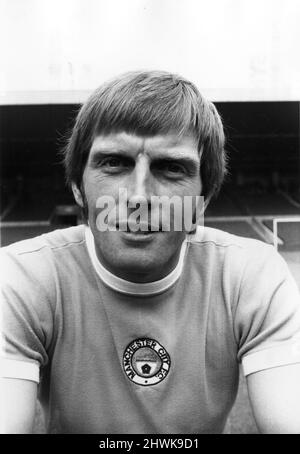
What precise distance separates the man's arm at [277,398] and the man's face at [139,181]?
0.79 feet

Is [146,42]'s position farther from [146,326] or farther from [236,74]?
[146,326]

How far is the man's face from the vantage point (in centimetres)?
68

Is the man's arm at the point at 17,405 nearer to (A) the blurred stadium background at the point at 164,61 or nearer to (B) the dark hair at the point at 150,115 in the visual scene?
(B) the dark hair at the point at 150,115

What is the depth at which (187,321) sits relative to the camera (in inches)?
30.0

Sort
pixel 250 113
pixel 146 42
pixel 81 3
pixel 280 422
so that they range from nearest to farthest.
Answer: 1. pixel 280 422
2. pixel 81 3
3. pixel 146 42
4. pixel 250 113

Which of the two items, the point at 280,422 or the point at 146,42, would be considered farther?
the point at 146,42

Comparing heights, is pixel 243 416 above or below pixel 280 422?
below

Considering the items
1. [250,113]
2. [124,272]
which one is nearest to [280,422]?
[124,272]

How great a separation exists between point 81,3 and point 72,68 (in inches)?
8.2

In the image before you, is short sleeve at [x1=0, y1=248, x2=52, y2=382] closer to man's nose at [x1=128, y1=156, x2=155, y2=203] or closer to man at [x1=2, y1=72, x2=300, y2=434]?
man at [x1=2, y1=72, x2=300, y2=434]

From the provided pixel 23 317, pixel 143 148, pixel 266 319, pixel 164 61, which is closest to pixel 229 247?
pixel 266 319

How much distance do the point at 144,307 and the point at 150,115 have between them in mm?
324

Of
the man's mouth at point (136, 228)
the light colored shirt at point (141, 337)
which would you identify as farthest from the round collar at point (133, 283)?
the man's mouth at point (136, 228)

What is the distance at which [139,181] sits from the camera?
0.67m
